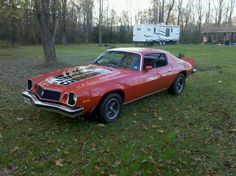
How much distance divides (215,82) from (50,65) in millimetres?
8105

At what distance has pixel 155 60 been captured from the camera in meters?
6.96

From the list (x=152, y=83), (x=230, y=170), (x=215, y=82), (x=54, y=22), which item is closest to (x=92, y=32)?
(x=54, y=22)

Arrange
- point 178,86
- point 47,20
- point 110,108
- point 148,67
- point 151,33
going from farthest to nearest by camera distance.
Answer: point 151,33 → point 47,20 → point 178,86 → point 148,67 → point 110,108

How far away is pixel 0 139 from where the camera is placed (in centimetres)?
485

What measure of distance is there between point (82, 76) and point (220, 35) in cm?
4856

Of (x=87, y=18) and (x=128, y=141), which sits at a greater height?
(x=87, y=18)

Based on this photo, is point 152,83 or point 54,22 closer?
point 152,83

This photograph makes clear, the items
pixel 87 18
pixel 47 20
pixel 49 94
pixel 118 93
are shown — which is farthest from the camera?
pixel 87 18

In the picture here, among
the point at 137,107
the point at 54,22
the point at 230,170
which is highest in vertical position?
the point at 54,22

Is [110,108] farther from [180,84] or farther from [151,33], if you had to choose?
[151,33]

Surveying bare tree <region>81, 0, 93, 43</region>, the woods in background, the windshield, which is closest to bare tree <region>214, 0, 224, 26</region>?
the woods in background

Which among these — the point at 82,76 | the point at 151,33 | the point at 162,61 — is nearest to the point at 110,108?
the point at 82,76

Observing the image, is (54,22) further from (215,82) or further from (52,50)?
(215,82)

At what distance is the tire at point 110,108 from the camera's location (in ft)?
17.3
